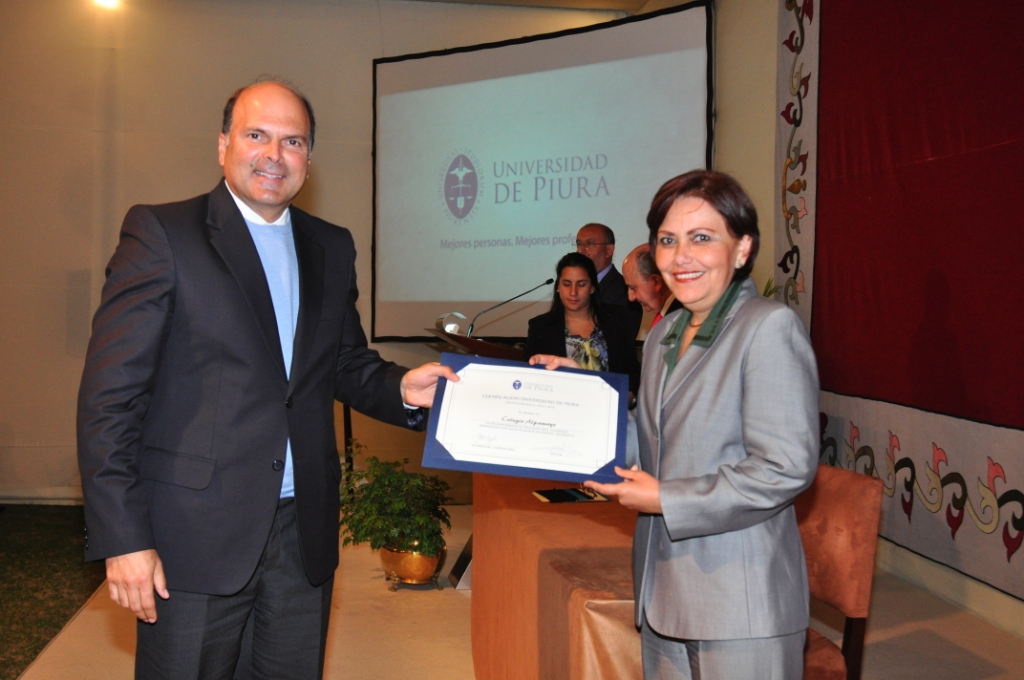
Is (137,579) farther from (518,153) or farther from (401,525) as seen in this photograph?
(518,153)

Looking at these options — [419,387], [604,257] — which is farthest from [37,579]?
[604,257]

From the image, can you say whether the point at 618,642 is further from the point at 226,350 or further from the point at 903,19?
the point at 903,19

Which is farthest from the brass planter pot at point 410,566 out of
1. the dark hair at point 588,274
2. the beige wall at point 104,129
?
the beige wall at point 104,129

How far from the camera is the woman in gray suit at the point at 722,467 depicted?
1239mm

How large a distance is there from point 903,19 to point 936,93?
43 centimetres

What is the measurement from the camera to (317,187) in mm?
6793

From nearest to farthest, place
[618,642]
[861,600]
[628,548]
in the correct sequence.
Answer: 1. [618,642]
2. [861,600]
3. [628,548]

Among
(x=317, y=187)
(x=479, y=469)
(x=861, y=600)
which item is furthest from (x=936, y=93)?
(x=317, y=187)

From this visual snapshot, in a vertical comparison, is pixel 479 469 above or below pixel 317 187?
below

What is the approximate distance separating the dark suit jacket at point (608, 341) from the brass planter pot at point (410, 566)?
1.15 metres

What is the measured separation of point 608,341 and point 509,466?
96.9 inches

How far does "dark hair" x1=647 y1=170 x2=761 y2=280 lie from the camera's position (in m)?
1.38

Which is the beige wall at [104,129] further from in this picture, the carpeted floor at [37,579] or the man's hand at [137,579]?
the man's hand at [137,579]

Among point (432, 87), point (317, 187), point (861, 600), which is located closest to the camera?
point (861, 600)
